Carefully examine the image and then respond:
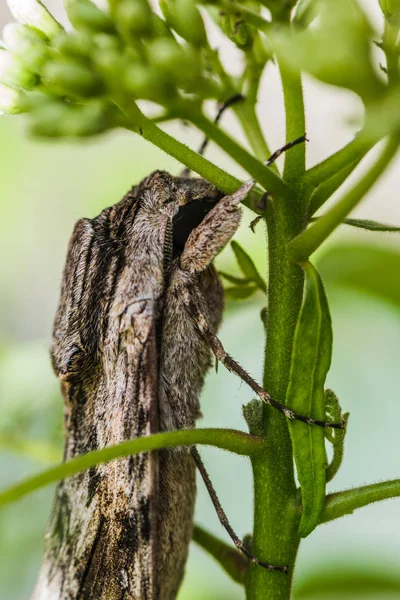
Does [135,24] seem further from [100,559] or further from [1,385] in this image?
[1,385]

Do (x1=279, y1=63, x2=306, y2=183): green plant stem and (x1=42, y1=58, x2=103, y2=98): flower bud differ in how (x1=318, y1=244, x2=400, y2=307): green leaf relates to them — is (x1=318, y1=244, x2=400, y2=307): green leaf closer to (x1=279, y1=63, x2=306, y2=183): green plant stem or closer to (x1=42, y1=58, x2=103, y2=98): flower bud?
(x1=279, y1=63, x2=306, y2=183): green plant stem

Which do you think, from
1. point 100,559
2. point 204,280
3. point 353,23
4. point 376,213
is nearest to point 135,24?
point 353,23

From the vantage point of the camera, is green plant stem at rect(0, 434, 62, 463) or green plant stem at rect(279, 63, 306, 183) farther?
green plant stem at rect(0, 434, 62, 463)

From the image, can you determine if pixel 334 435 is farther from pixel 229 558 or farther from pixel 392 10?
pixel 392 10

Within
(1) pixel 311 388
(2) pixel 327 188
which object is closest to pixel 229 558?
(1) pixel 311 388

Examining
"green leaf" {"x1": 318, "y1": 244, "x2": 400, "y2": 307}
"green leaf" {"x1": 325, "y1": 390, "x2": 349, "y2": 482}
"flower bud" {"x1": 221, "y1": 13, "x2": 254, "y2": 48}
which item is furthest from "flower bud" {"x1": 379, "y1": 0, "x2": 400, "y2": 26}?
"green leaf" {"x1": 318, "y1": 244, "x2": 400, "y2": 307}

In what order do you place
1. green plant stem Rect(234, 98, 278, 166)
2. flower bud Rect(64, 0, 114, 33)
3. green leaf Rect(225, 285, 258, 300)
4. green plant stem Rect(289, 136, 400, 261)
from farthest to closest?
green leaf Rect(225, 285, 258, 300) → green plant stem Rect(234, 98, 278, 166) → flower bud Rect(64, 0, 114, 33) → green plant stem Rect(289, 136, 400, 261)

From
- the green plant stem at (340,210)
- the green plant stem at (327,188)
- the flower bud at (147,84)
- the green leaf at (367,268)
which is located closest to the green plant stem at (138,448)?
the green plant stem at (340,210)
